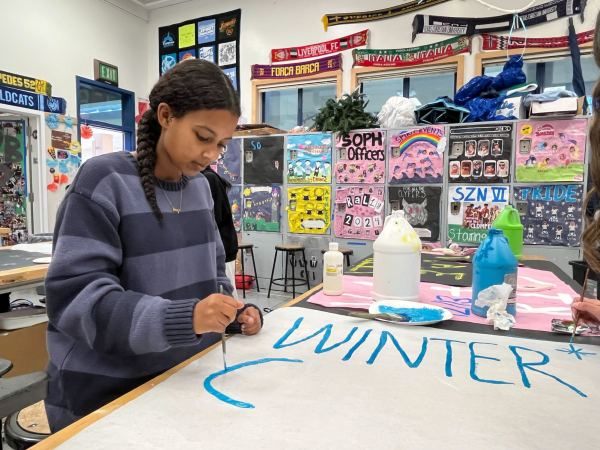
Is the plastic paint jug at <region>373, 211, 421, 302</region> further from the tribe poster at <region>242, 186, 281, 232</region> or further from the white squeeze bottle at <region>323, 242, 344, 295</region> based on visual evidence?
the tribe poster at <region>242, 186, 281, 232</region>

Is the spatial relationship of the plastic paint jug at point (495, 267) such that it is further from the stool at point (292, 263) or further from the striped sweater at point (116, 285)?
the stool at point (292, 263)

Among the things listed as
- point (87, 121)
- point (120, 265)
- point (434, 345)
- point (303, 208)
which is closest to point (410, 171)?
point (303, 208)

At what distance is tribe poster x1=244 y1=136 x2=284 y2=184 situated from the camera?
4598mm

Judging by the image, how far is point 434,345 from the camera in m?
0.92

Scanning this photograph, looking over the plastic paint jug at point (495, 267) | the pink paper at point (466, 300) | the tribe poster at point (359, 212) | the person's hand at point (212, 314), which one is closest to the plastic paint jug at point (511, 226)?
the pink paper at point (466, 300)

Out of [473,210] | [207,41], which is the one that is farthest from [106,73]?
[473,210]

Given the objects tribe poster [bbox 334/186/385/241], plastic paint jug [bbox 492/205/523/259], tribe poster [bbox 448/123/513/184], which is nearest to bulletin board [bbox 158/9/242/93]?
tribe poster [bbox 334/186/385/241]

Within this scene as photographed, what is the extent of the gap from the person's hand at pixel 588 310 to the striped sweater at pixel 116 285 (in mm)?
942

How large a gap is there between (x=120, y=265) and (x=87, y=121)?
237 inches

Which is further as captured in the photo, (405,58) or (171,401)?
(405,58)

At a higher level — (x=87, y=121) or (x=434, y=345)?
(x=87, y=121)

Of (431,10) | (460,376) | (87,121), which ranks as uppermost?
(431,10)

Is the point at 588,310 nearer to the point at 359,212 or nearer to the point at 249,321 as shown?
the point at 249,321

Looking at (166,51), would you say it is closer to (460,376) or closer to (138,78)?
(138,78)
